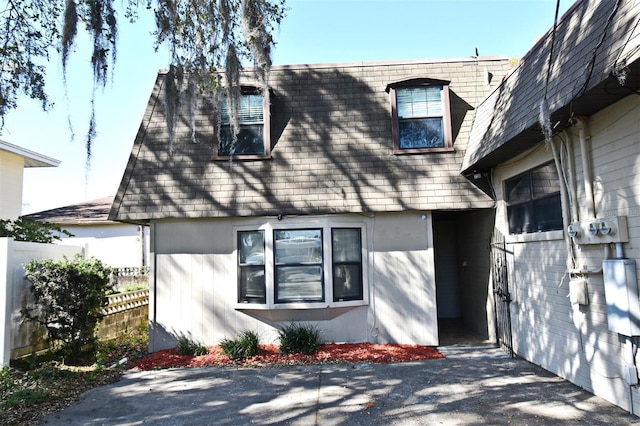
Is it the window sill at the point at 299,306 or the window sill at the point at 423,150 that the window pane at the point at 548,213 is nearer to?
the window sill at the point at 423,150

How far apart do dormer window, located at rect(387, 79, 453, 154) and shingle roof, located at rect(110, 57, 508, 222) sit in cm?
23

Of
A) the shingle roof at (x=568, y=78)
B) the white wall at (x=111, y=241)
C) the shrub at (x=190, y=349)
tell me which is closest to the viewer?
the shingle roof at (x=568, y=78)

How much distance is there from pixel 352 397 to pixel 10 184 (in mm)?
11452

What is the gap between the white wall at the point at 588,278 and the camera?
4.13 metres

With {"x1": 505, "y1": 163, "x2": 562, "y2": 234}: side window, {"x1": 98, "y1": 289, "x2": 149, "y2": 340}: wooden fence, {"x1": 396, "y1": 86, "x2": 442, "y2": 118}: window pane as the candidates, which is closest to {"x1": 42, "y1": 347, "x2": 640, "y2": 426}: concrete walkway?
{"x1": 505, "y1": 163, "x2": 562, "y2": 234}: side window

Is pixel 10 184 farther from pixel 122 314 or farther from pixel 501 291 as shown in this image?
pixel 501 291

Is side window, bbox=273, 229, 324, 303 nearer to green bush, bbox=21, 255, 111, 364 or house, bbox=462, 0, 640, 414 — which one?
green bush, bbox=21, 255, 111, 364

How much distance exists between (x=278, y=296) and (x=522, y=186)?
4302mm

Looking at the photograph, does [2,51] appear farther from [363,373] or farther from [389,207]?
[363,373]

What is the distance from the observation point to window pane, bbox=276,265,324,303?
7211mm

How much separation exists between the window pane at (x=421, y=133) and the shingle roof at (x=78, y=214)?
499 inches

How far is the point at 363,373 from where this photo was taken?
589cm

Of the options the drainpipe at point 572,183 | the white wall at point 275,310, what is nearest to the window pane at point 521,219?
the drainpipe at point 572,183

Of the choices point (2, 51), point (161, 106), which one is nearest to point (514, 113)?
point (161, 106)
